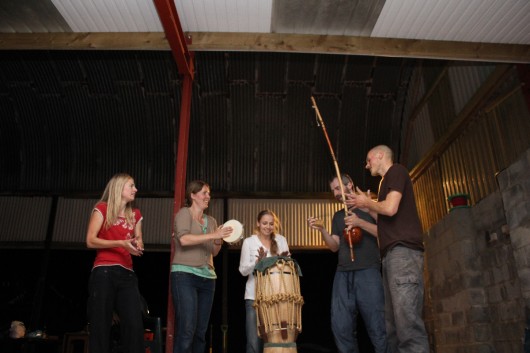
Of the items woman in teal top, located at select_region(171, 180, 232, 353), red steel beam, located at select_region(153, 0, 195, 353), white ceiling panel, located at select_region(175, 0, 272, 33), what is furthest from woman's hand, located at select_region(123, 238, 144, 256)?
white ceiling panel, located at select_region(175, 0, 272, 33)

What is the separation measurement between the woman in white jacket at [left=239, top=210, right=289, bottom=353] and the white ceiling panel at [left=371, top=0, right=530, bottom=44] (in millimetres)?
2819

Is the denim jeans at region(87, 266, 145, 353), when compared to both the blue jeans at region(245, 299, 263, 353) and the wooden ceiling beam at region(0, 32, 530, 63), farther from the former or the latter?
the wooden ceiling beam at region(0, 32, 530, 63)

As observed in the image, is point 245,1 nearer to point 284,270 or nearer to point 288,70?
point 284,270

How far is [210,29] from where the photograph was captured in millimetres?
5621

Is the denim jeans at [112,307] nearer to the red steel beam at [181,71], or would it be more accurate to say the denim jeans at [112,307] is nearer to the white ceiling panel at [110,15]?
the red steel beam at [181,71]

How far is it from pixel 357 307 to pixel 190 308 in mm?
1541

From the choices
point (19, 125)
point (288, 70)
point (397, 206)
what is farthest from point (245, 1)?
point (19, 125)

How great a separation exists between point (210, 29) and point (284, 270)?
3.20 meters

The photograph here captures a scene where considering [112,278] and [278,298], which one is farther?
[278,298]

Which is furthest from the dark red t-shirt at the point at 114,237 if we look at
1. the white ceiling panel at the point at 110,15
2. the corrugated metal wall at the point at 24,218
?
the corrugated metal wall at the point at 24,218

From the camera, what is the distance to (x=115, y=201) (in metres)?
3.66

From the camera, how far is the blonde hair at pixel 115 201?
3.60 meters

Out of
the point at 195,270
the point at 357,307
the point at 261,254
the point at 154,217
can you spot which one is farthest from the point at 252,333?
the point at 154,217

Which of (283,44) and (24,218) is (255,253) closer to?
(283,44)
